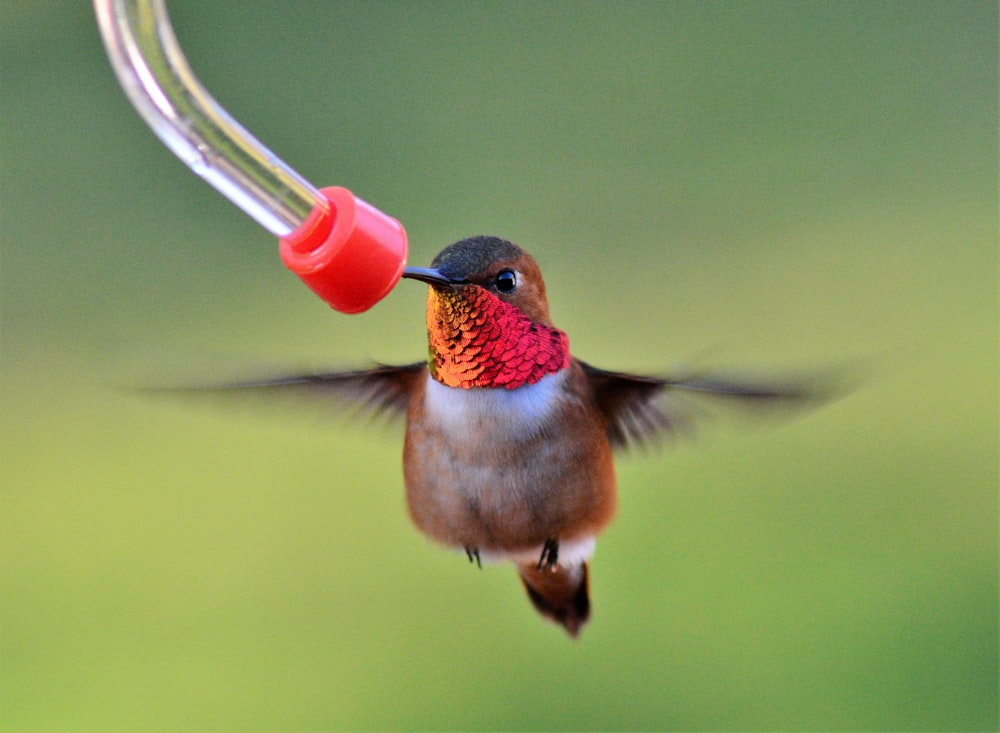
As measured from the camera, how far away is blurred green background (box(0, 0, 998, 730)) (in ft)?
7.43

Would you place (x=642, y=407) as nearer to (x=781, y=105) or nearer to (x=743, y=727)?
(x=743, y=727)

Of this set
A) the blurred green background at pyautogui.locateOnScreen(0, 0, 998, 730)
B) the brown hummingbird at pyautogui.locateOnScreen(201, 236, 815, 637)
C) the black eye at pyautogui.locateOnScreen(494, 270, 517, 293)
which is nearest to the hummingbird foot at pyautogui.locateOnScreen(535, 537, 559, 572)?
the brown hummingbird at pyautogui.locateOnScreen(201, 236, 815, 637)

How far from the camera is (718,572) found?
2.35 metres

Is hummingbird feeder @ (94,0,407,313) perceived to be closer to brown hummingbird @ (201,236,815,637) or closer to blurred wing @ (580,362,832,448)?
brown hummingbird @ (201,236,815,637)

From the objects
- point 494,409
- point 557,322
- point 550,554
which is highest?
point 557,322

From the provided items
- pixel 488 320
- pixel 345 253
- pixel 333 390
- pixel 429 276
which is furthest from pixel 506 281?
pixel 345 253

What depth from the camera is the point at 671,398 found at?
3.86ft

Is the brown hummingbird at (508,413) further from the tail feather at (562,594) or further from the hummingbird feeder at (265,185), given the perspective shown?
the hummingbird feeder at (265,185)

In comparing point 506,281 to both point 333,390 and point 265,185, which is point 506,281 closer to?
point 333,390

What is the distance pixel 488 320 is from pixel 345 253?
373mm

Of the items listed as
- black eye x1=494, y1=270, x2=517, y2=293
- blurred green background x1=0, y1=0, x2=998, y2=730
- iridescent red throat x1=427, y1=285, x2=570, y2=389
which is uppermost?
blurred green background x1=0, y1=0, x2=998, y2=730

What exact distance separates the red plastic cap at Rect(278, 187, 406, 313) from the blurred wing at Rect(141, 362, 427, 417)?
1.37 ft

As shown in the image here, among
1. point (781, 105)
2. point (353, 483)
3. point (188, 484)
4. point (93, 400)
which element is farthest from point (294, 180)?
point (781, 105)

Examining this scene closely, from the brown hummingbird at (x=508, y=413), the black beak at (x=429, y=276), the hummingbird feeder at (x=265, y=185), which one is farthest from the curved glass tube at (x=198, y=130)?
the brown hummingbird at (x=508, y=413)
